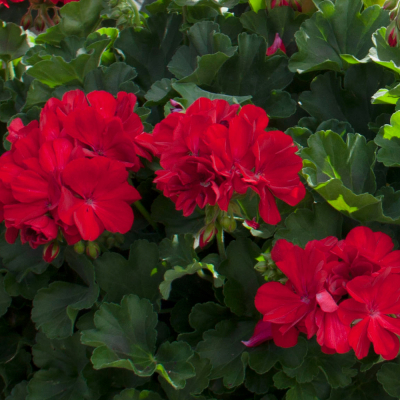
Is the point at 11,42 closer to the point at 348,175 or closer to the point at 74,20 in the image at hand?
the point at 74,20

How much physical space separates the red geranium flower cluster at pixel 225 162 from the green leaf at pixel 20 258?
39 centimetres

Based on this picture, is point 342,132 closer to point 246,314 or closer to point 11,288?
point 246,314

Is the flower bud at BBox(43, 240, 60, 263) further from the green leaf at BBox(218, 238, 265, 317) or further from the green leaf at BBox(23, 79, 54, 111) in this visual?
the green leaf at BBox(23, 79, 54, 111)

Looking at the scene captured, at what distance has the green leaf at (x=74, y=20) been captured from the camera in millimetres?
1158

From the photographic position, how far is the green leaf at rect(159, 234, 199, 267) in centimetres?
80

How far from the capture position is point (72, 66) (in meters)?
1.04

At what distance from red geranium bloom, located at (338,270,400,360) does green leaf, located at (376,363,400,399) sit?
0.66 feet

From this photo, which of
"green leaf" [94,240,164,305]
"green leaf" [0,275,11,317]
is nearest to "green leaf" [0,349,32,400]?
"green leaf" [0,275,11,317]

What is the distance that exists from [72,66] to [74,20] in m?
0.22

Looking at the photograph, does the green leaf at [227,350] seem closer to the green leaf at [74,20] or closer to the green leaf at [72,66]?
the green leaf at [72,66]

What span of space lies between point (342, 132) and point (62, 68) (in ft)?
1.97

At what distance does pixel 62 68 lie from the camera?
1.03m

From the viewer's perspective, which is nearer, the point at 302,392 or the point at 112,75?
the point at 302,392

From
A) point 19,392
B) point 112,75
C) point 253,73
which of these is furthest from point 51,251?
point 253,73
